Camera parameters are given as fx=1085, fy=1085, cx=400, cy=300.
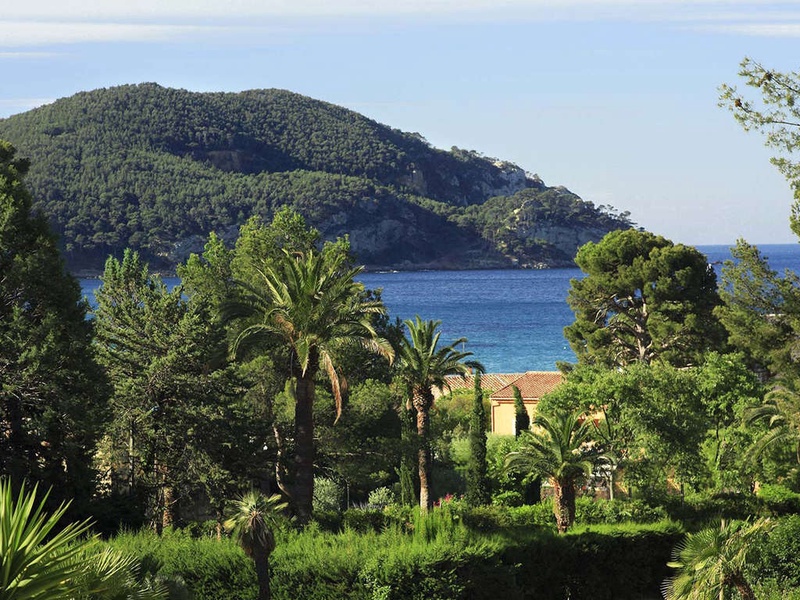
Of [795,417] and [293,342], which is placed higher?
[293,342]

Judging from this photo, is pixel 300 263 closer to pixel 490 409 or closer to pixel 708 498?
pixel 708 498

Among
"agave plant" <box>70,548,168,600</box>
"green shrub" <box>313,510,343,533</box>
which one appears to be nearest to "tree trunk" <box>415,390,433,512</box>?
"green shrub" <box>313,510,343,533</box>

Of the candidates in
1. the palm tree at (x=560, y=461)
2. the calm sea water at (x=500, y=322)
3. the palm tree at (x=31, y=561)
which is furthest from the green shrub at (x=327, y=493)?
the calm sea water at (x=500, y=322)

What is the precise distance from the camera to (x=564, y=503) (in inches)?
1115

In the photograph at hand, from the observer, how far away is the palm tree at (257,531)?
19.1 metres

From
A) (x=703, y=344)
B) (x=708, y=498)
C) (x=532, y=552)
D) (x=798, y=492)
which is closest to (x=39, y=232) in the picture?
(x=532, y=552)

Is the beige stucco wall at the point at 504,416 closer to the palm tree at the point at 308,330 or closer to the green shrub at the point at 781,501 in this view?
the green shrub at the point at 781,501

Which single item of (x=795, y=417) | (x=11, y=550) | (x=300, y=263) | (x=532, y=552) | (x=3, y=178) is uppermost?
(x=3, y=178)

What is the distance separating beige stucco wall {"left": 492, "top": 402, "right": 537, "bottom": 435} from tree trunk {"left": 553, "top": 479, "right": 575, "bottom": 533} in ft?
88.5

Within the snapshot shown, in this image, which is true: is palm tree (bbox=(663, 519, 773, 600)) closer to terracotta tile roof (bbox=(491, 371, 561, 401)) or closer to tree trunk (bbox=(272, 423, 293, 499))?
tree trunk (bbox=(272, 423, 293, 499))

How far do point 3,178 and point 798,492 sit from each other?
24.0 metres

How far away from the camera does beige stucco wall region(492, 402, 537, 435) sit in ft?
184

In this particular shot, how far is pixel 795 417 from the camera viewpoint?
98.6 feet

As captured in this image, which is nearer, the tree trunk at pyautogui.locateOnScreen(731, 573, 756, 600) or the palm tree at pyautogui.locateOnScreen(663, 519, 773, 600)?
the palm tree at pyautogui.locateOnScreen(663, 519, 773, 600)
